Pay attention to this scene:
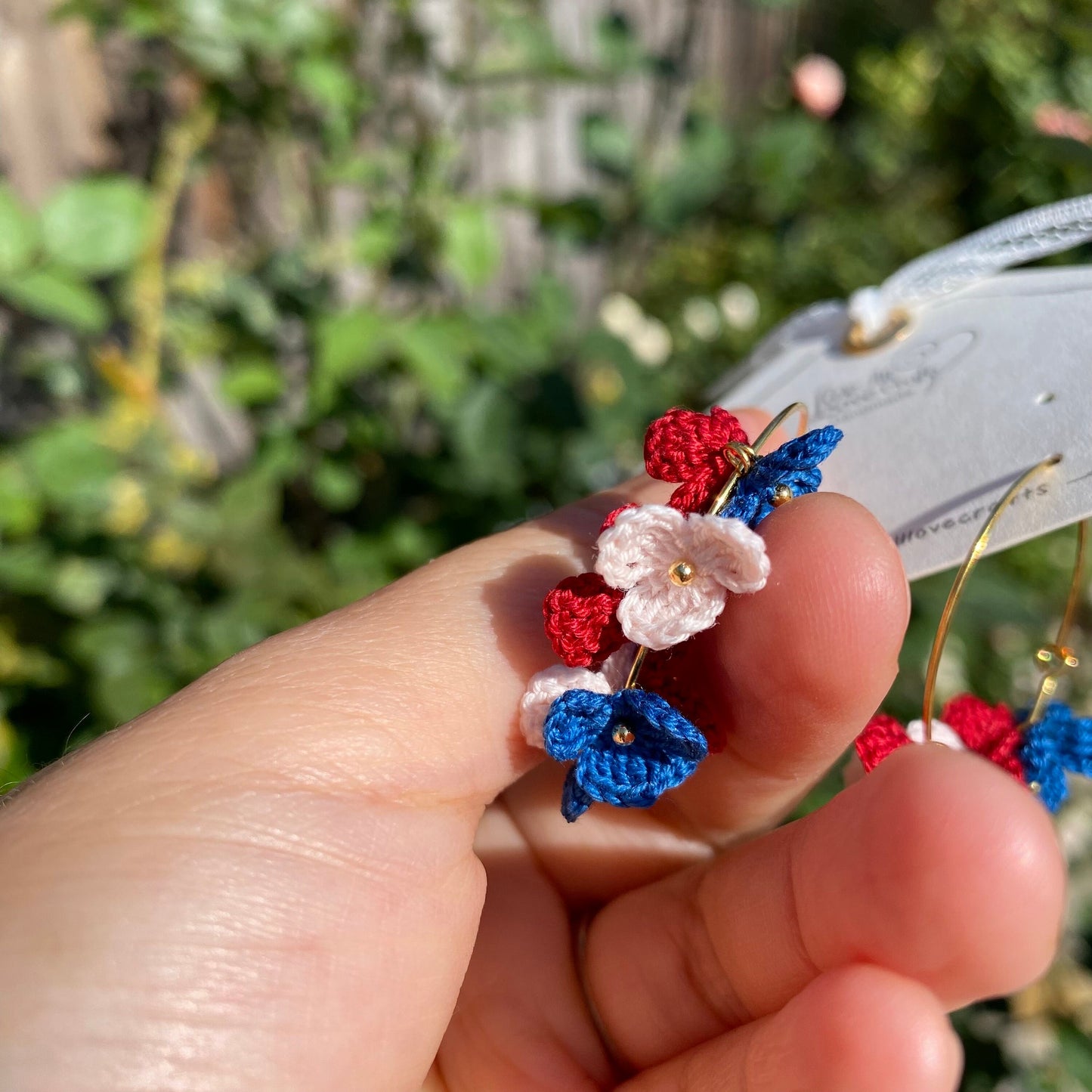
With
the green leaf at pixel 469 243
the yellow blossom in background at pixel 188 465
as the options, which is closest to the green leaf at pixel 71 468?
the yellow blossom in background at pixel 188 465

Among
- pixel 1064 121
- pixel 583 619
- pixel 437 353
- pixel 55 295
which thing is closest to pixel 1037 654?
pixel 583 619

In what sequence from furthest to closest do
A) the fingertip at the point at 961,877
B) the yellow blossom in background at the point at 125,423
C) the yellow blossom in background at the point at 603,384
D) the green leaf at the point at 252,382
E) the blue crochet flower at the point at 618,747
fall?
1. the yellow blossom in background at the point at 603,384
2. the green leaf at the point at 252,382
3. the yellow blossom in background at the point at 125,423
4. the blue crochet flower at the point at 618,747
5. the fingertip at the point at 961,877

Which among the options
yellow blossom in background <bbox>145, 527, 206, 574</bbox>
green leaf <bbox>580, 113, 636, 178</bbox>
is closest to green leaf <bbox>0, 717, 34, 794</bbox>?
yellow blossom in background <bbox>145, 527, 206, 574</bbox>

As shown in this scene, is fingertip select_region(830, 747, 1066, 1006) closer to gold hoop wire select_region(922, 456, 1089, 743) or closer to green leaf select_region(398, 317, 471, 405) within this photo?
gold hoop wire select_region(922, 456, 1089, 743)

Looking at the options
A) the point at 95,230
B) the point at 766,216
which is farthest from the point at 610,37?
the point at 95,230

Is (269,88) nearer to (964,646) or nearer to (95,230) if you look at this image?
(95,230)

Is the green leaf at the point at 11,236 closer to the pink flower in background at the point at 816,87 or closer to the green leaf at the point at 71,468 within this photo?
the green leaf at the point at 71,468

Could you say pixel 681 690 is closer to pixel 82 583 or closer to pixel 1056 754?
pixel 1056 754
